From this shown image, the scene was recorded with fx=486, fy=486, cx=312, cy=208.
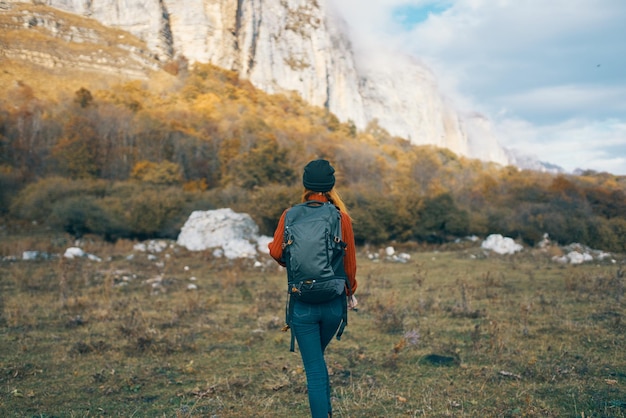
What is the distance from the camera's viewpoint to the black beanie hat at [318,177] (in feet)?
10.1

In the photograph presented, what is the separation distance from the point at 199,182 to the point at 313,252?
33.5 meters

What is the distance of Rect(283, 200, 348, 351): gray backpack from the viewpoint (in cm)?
282

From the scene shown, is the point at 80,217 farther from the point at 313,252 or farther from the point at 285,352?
the point at 313,252

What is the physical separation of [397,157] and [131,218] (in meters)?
40.6

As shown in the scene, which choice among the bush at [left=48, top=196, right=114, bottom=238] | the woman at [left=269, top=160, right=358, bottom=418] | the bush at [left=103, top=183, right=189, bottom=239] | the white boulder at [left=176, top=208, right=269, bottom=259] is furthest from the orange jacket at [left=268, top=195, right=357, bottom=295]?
the bush at [left=103, top=183, right=189, bottom=239]

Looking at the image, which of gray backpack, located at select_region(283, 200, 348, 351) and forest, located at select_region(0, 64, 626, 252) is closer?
gray backpack, located at select_region(283, 200, 348, 351)

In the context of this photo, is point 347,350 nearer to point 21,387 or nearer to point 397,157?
point 21,387

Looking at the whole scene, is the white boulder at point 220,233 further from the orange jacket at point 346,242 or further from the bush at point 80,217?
the orange jacket at point 346,242

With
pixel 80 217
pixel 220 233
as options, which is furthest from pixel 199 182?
pixel 220 233

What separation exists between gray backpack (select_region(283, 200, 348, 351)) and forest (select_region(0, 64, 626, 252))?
21.0 metres

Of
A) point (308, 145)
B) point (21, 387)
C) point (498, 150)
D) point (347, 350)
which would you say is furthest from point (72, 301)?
point (498, 150)

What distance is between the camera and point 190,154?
36.9 meters

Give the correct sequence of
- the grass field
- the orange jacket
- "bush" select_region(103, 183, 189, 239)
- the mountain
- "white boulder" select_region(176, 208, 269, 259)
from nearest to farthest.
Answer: the orange jacket
the grass field
"white boulder" select_region(176, 208, 269, 259)
"bush" select_region(103, 183, 189, 239)
the mountain

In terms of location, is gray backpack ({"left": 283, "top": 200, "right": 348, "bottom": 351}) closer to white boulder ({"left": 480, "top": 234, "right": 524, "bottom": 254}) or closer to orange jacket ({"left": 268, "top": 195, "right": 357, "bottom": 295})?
orange jacket ({"left": 268, "top": 195, "right": 357, "bottom": 295})
